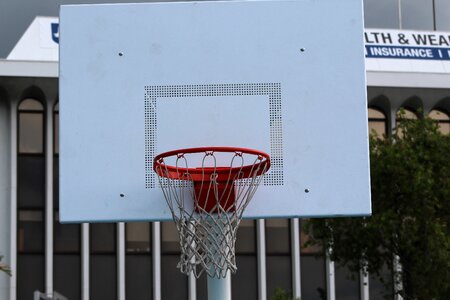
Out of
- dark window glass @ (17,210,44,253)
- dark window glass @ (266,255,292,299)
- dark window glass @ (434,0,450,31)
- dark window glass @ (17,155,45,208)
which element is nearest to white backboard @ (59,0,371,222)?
dark window glass @ (17,210,44,253)

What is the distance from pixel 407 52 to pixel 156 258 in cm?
787

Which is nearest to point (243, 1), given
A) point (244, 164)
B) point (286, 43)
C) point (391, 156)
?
point (286, 43)

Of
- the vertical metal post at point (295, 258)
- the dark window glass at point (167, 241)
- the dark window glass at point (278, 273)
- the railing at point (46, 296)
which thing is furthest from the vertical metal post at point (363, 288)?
the railing at point (46, 296)

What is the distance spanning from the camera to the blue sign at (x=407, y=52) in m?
29.2

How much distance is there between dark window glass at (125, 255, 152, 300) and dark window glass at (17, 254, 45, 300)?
6.59 feet

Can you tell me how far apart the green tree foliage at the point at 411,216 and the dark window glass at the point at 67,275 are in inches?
296

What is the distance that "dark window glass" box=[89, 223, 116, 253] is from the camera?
93.9 feet

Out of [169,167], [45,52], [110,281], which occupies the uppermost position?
[45,52]

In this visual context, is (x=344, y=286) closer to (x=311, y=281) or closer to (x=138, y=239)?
(x=311, y=281)

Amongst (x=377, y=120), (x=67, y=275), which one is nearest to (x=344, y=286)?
(x=377, y=120)

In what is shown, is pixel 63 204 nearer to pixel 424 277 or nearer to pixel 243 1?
pixel 243 1

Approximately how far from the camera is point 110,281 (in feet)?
93.6

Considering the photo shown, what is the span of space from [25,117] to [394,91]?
8.94 meters

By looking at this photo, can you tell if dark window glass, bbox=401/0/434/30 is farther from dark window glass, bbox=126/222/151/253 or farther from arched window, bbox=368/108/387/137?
dark window glass, bbox=126/222/151/253
